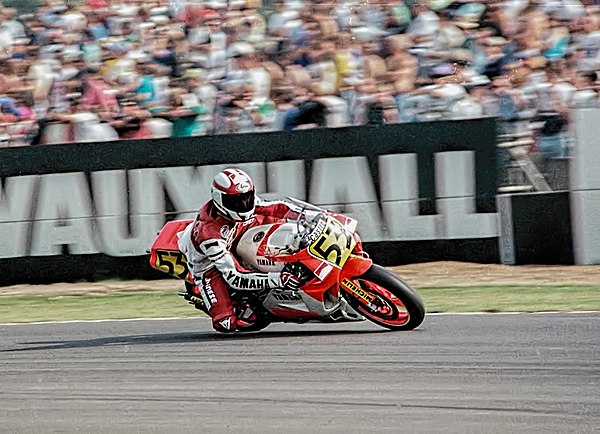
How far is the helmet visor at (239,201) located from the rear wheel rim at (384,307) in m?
0.98

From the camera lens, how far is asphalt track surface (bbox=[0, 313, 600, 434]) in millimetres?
5285

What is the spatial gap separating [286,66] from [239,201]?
494 centimetres

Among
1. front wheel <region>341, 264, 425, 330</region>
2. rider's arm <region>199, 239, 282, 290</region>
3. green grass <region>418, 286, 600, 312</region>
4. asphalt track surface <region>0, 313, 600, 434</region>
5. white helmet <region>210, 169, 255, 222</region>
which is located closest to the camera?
asphalt track surface <region>0, 313, 600, 434</region>

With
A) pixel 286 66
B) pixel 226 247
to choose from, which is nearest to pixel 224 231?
pixel 226 247

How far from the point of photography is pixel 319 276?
7.68 m

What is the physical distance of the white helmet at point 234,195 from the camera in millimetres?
7832

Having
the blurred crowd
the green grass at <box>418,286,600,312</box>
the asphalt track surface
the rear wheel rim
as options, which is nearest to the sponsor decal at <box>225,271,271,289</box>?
→ the asphalt track surface

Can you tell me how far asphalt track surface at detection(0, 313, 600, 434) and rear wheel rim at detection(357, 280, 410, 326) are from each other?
136mm

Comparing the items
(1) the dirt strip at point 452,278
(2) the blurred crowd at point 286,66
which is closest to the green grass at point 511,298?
(1) the dirt strip at point 452,278

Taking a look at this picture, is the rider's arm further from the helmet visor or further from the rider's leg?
the helmet visor

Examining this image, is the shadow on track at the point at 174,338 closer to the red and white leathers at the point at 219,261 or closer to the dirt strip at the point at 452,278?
the red and white leathers at the point at 219,261

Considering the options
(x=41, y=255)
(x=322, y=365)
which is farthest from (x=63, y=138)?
(x=322, y=365)

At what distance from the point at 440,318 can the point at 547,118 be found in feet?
13.0

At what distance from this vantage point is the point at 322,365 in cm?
679
